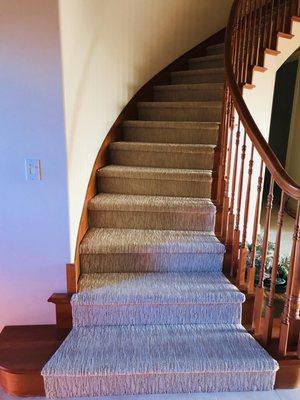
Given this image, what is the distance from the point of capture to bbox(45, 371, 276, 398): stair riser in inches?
55.9

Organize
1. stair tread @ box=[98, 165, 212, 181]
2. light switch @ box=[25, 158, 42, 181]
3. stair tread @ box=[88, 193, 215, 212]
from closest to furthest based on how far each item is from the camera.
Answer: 1. light switch @ box=[25, 158, 42, 181]
2. stair tread @ box=[88, 193, 215, 212]
3. stair tread @ box=[98, 165, 212, 181]

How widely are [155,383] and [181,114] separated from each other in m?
2.22

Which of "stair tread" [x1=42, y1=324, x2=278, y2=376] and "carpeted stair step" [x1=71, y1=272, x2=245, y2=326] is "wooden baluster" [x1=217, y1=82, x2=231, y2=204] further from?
"stair tread" [x1=42, y1=324, x2=278, y2=376]

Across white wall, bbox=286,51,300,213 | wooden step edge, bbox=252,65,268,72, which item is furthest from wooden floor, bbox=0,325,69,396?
white wall, bbox=286,51,300,213

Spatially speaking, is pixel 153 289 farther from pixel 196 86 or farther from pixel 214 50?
pixel 214 50

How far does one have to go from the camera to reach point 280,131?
217 inches

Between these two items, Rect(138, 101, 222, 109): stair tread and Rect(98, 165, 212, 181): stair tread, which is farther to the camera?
Rect(138, 101, 222, 109): stair tread

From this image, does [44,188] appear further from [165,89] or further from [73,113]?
[165,89]

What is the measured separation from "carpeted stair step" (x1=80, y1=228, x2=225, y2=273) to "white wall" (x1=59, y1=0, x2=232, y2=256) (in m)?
0.20

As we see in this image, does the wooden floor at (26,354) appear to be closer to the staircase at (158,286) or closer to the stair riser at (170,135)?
the staircase at (158,286)

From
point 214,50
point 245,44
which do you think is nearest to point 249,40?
point 245,44

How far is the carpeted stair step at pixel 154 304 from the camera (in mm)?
1667

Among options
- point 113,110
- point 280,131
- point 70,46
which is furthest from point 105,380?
point 280,131

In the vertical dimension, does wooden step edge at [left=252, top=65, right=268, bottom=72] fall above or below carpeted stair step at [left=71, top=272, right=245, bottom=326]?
above
